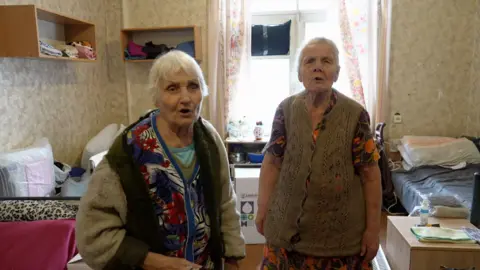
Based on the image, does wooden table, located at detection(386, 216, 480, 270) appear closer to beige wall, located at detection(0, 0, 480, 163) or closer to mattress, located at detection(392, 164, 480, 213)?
mattress, located at detection(392, 164, 480, 213)

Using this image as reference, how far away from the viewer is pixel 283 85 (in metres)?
4.12

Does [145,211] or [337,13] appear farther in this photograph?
[337,13]

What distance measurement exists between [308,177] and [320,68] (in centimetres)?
41

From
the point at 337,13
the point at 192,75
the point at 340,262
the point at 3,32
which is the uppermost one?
the point at 337,13

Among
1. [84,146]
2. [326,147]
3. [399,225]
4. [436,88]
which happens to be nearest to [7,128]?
[84,146]

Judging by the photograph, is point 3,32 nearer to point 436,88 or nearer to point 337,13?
point 337,13

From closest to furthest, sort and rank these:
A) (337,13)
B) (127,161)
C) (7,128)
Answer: (127,161) → (7,128) → (337,13)

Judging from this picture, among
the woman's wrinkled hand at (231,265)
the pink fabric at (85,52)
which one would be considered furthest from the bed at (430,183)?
the pink fabric at (85,52)

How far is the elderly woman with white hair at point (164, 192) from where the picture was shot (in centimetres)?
99

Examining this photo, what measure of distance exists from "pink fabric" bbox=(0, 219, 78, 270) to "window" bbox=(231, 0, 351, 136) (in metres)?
2.44

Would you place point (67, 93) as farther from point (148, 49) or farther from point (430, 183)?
point (430, 183)

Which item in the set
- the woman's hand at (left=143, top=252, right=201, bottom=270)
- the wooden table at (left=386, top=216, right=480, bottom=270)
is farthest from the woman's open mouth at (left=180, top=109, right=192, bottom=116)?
the wooden table at (left=386, top=216, right=480, bottom=270)

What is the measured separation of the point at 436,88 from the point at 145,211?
12.2 ft

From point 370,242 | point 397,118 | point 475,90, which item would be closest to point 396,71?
point 397,118
